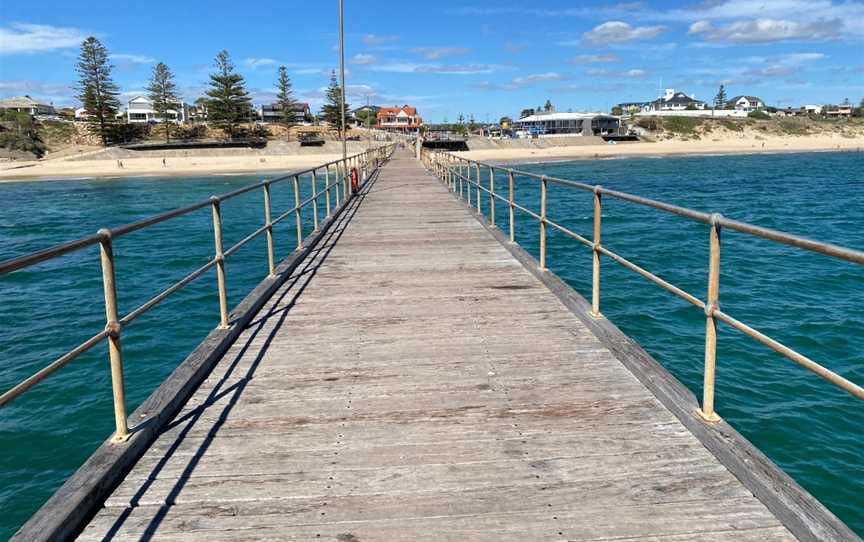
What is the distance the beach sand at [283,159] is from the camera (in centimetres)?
6562

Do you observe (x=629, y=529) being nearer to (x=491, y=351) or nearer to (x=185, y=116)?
(x=491, y=351)

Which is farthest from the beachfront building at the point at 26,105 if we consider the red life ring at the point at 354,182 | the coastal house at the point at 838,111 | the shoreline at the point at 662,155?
the coastal house at the point at 838,111

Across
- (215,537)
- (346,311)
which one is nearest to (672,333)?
(346,311)

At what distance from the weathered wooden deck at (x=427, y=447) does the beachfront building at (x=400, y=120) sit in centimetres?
15714

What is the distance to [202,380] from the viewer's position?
4.45 metres

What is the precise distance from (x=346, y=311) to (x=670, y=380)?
3098 mm

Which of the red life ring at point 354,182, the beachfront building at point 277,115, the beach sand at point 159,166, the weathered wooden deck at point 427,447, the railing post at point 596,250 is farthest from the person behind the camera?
the beachfront building at point 277,115

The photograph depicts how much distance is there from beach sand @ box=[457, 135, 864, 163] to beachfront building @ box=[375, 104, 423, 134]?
66.6m

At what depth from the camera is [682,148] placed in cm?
10344

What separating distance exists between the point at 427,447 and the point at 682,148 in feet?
359

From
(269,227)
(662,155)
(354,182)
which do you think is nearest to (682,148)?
(662,155)

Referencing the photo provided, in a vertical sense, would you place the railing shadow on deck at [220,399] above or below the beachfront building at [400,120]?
below

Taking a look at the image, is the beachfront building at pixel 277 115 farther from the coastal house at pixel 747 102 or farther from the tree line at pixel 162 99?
the coastal house at pixel 747 102

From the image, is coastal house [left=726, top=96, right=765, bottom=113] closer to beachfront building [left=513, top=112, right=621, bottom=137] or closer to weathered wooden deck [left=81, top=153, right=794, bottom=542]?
beachfront building [left=513, top=112, right=621, bottom=137]
